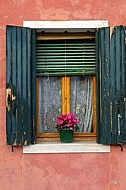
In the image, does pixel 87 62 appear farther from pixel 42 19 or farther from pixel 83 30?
pixel 42 19

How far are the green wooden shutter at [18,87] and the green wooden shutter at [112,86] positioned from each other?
1.11 metres

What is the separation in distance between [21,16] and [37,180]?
2.55 metres

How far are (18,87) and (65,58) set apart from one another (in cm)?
95

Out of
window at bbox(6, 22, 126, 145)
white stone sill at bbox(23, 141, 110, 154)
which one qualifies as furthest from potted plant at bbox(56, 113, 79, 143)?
window at bbox(6, 22, 126, 145)

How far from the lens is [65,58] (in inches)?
258

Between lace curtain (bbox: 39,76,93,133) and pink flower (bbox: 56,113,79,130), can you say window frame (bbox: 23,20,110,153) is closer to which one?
pink flower (bbox: 56,113,79,130)

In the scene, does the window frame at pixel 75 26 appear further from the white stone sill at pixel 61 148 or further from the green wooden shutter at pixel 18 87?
the green wooden shutter at pixel 18 87

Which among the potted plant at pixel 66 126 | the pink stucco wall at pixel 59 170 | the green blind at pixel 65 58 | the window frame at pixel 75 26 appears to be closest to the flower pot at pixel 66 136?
the potted plant at pixel 66 126

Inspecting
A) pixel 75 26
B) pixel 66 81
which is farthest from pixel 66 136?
pixel 75 26

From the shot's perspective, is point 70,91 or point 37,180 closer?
point 37,180

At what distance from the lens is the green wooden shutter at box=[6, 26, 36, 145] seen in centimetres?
610

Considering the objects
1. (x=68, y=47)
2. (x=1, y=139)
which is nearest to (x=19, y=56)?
(x=68, y=47)

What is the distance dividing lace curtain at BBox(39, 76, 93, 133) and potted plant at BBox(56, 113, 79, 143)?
296mm

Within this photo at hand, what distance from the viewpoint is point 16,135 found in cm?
611
